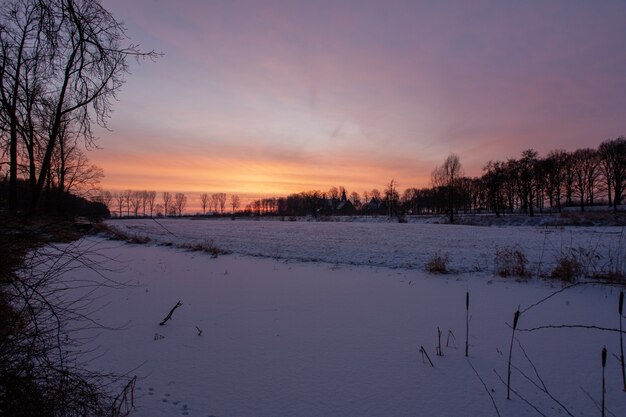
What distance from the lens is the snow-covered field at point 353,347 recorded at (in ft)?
10.6

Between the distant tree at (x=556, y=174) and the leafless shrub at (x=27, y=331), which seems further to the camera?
the distant tree at (x=556, y=174)

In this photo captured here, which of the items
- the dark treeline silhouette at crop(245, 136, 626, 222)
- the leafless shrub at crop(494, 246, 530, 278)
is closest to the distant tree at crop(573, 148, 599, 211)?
the dark treeline silhouette at crop(245, 136, 626, 222)

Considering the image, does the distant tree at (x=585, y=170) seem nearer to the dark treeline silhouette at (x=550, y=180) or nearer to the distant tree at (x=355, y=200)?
the dark treeline silhouette at (x=550, y=180)

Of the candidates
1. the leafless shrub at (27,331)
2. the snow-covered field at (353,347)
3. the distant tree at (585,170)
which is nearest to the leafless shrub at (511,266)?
the snow-covered field at (353,347)

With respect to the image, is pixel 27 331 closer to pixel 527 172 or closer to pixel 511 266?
pixel 511 266

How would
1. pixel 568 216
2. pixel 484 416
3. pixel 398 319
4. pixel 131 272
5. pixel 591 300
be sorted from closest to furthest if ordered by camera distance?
pixel 484 416, pixel 398 319, pixel 591 300, pixel 131 272, pixel 568 216

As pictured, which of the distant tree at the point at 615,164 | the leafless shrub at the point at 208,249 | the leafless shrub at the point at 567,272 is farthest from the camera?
the distant tree at the point at 615,164

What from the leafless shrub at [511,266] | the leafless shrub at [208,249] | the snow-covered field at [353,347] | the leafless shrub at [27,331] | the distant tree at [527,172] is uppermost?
the distant tree at [527,172]

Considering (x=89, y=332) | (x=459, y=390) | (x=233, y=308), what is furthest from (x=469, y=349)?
(x=89, y=332)

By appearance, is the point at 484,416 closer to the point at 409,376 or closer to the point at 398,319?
the point at 409,376

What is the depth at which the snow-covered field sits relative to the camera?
3238 millimetres

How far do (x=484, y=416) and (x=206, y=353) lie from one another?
10.3ft

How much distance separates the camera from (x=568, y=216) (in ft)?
125

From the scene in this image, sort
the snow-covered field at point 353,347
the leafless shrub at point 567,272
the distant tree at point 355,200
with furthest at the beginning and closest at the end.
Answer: the distant tree at point 355,200 < the leafless shrub at point 567,272 < the snow-covered field at point 353,347
